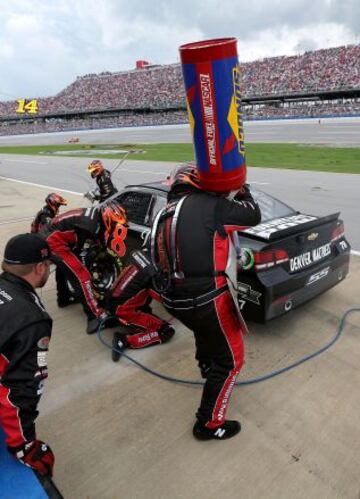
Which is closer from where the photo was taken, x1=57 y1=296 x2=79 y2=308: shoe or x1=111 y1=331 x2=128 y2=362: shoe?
x1=111 y1=331 x2=128 y2=362: shoe

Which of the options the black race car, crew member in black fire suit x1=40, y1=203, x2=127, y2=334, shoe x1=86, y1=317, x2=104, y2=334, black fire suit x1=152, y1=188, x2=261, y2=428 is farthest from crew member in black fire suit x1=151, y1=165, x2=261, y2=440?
shoe x1=86, y1=317, x2=104, y2=334

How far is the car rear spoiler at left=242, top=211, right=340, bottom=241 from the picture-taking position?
3729 mm

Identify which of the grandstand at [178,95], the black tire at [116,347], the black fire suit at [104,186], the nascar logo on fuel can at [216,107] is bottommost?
the black tire at [116,347]

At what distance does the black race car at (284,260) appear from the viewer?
360 centimetres

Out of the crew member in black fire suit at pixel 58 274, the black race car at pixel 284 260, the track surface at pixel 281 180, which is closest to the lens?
the black race car at pixel 284 260

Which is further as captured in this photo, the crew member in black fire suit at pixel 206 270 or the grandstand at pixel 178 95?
the grandstand at pixel 178 95

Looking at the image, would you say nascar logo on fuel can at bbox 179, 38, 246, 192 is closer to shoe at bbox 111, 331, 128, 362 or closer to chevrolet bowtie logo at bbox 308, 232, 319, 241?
chevrolet bowtie logo at bbox 308, 232, 319, 241

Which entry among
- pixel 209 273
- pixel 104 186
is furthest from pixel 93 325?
pixel 104 186

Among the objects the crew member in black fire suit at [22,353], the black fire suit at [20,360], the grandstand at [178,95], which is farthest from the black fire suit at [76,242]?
the grandstand at [178,95]

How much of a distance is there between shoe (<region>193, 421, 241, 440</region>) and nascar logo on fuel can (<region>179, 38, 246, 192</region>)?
166 centimetres

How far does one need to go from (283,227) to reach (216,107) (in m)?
2.06

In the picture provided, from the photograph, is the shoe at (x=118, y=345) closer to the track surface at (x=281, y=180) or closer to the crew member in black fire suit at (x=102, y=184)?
the crew member in black fire suit at (x=102, y=184)

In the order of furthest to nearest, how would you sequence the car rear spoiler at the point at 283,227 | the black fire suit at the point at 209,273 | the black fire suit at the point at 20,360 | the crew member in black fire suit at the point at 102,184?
the crew member in black fire suit at the point at 102,184, the car rear spoiler at the point at 283,227, the black fire suit at the point at 209,273, the black fire suit at the point at 20,360

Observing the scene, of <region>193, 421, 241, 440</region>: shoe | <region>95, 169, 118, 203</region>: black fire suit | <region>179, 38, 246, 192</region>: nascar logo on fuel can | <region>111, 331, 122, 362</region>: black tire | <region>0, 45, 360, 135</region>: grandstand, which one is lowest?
<region>193, 421, 241, 440</region>: shoe
